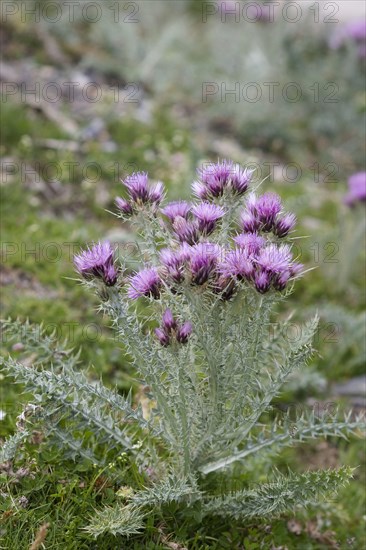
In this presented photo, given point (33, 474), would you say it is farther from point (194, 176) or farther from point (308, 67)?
point (308, 67)

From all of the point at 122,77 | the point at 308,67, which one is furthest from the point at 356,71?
the point at 122,77

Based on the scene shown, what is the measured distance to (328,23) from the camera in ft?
26.0

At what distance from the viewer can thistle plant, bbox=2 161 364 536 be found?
249 cm

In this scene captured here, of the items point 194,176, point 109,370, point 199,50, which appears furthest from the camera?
point 199,50

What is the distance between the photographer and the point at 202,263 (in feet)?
7.73

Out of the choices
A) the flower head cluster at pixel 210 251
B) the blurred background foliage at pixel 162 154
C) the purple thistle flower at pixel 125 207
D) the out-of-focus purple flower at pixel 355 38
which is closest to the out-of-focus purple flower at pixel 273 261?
the flower head cluster at pixel 210 251

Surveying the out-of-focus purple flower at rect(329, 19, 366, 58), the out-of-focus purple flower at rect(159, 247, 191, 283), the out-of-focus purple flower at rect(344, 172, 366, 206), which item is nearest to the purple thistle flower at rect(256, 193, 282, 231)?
the out-of-focus purple flower at rect(159, 247, 191, 283)

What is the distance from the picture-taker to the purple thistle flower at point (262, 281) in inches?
95.0

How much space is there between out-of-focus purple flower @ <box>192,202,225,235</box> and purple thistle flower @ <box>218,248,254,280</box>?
6.3 inches

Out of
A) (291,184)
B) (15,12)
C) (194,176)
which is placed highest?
(15,12)

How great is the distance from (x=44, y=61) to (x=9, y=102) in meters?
1.43

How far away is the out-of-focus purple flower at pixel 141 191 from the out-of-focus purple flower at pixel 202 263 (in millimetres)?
439

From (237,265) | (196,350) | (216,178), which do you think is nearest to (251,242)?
(237,265)

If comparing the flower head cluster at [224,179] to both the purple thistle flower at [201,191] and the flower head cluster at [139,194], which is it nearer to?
the purple thistle flower at [201,191]
